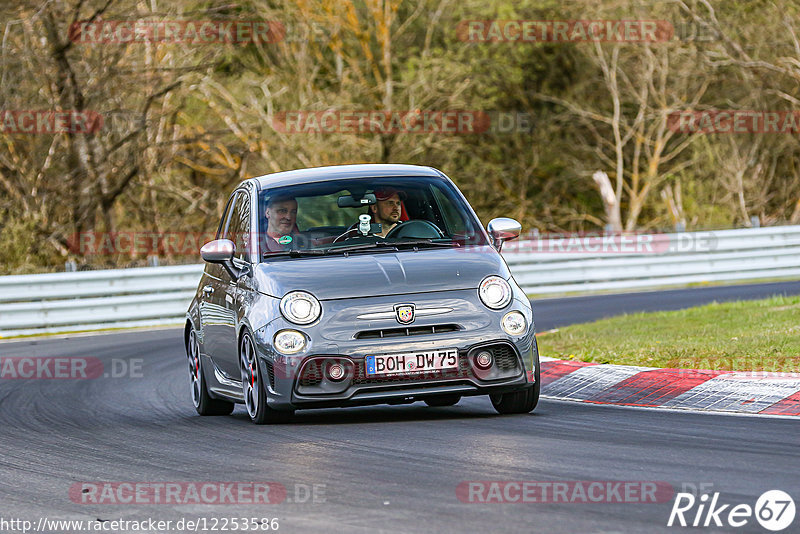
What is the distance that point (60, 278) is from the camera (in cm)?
2203

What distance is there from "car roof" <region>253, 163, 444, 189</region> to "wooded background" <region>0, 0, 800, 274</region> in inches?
664

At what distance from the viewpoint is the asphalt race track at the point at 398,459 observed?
236 inches

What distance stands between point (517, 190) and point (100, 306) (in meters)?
20.7

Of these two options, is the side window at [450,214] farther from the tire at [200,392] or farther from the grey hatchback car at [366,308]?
the tire at [200,392]

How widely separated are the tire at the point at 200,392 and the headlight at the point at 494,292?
8.75ft

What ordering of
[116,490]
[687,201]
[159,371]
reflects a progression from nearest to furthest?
[116,490] < [159,371] < [687,201]

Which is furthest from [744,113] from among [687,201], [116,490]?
[116,490]

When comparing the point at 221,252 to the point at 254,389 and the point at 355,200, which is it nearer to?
the point at 355,200

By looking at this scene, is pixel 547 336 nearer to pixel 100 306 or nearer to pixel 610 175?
pixel 100 306

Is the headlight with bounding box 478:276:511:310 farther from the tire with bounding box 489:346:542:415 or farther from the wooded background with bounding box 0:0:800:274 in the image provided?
the wooded background with bounding box 0:0:800:274

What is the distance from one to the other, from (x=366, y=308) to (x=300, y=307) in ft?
1.39

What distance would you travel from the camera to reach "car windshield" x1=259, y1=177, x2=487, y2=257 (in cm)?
987

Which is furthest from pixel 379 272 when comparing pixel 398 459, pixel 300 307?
pixel 398 459

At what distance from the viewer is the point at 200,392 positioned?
1090cm
